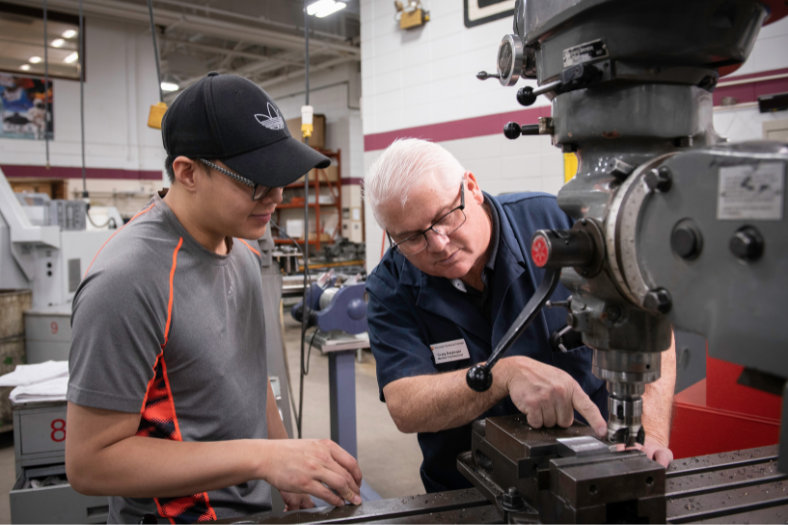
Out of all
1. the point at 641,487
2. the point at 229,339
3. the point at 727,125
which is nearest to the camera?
the point at 641,487

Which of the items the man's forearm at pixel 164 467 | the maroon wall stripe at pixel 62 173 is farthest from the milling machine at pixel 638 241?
the maroon wall stripe at pixel 62 173

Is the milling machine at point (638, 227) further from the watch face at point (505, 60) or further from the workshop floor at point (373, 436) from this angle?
the workshop floor at point (373, 436)

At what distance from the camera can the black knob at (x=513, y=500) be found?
0.71 metres

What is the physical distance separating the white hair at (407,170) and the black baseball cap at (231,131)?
0.21 m

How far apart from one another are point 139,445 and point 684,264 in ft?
2.76

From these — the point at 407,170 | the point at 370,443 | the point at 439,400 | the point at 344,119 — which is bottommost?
the point at 370,443

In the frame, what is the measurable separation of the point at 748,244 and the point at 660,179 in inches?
4.9

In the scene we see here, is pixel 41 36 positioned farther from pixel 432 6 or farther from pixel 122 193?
pixel 432 6

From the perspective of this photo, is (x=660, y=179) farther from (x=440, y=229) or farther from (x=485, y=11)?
(x=485, y=11)

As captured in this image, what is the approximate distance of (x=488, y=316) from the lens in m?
1.20

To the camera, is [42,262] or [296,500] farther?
[42,262]

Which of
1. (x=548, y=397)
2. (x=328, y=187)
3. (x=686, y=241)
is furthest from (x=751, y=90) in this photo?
(x=328, y=187)

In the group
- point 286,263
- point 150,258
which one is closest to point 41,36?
point 286,263

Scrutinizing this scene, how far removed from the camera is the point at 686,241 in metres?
0.51
